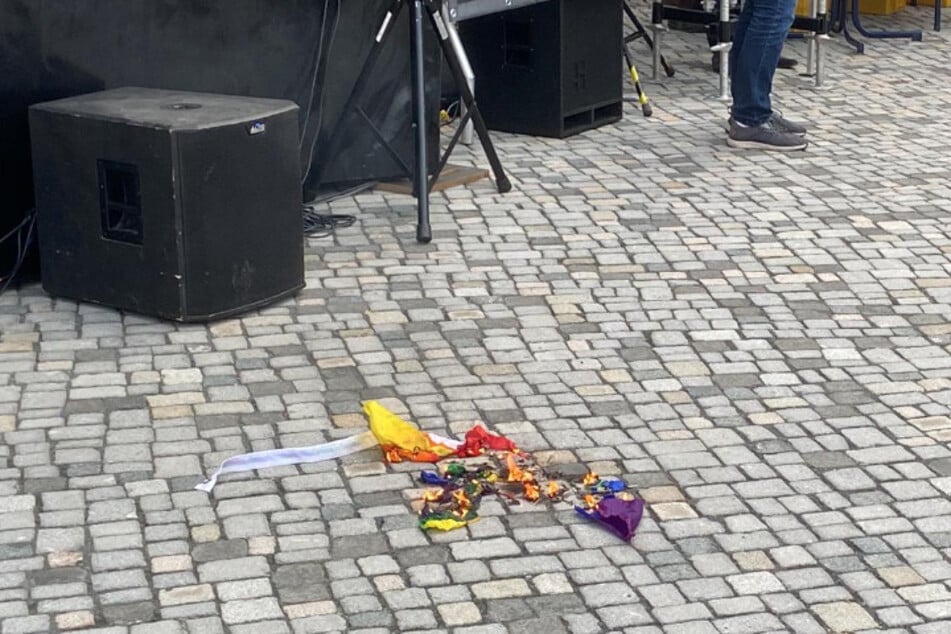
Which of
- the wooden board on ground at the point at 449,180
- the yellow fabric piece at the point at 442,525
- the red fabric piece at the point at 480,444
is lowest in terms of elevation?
the yellow fabric piece at the point at 442,525

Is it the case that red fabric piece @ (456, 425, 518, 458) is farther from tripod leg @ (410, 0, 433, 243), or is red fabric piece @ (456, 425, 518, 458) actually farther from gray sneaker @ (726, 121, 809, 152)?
gray sneaker @ (726, 121, 809, 152)

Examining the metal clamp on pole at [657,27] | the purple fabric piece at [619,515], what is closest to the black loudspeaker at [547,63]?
the metal clamp on pole at [657,27]

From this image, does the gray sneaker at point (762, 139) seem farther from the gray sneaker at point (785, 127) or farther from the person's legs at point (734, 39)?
the person's legs at point (734, 39)

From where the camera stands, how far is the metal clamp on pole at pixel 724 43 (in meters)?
9.66

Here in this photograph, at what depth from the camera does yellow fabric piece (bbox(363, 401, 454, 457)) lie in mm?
5000

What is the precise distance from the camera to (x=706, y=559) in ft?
14.5

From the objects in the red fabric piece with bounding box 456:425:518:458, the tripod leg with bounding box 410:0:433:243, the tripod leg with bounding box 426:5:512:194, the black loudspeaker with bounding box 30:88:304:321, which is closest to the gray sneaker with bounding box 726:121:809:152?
the tripod leg with bounding box 426:5:512:194

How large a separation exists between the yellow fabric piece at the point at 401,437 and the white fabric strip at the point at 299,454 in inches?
1.7

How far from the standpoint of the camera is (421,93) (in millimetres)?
7016

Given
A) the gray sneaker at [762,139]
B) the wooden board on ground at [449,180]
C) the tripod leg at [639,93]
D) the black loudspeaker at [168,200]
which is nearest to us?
the black loudspeaker at [168,200]

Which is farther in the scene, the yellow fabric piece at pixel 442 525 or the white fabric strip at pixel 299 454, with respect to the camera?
the white fabric strip at pixel 299 454

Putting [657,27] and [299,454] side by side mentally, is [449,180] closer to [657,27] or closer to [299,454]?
[657,27]

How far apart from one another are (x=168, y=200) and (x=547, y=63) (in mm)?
3407

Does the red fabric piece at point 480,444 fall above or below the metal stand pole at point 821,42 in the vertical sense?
below
